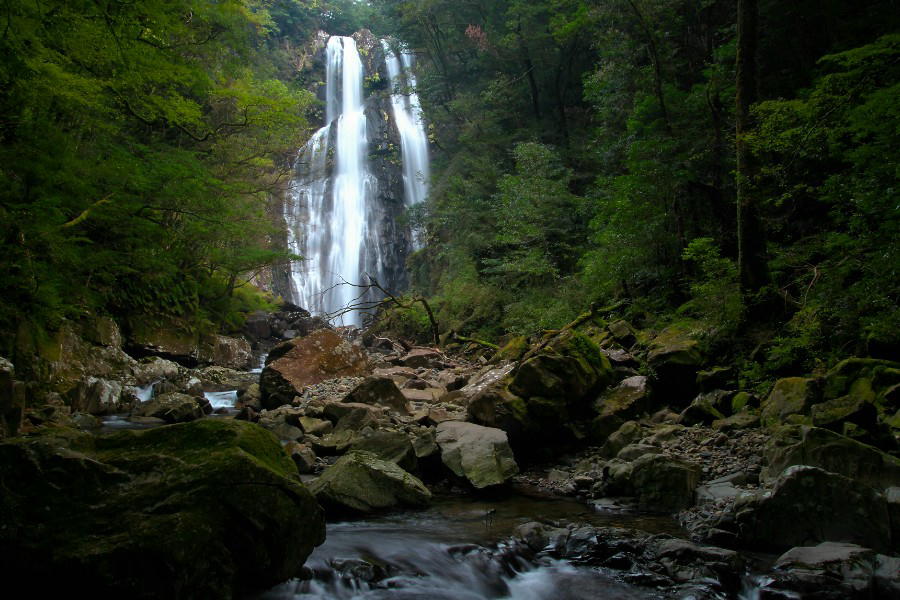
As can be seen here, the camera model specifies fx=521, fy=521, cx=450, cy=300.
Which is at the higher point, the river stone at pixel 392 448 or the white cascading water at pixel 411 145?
the white cascading water at pixel 411 145

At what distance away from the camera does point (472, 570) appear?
3.75 m

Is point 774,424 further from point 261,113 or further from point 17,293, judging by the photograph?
point 261,113

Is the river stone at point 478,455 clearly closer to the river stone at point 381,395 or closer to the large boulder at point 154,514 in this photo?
the river stone at point 381,395

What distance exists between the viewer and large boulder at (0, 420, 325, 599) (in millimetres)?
2383

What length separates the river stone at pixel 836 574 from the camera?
2965 millimetres

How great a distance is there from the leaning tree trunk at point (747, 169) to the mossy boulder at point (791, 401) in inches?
70.6

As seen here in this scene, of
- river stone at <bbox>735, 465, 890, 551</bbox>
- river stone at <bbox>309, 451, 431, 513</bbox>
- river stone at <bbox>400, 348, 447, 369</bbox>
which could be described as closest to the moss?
river stone at <bbox>400, 348, 447, 369</bbox>

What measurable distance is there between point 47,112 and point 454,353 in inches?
409

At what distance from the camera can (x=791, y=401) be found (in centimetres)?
539

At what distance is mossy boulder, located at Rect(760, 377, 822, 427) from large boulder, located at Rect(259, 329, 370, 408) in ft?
24.5

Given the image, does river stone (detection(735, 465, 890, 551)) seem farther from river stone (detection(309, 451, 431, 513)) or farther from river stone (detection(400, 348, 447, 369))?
river stone (detection(400, 348, 447, 369))

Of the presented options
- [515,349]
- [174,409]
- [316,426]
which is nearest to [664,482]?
A: [316,426]

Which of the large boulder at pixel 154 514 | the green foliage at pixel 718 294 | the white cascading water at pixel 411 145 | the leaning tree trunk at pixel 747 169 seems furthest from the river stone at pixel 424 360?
the white cascading water at pixel 411 145

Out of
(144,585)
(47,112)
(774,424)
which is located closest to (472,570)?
(144,585)
